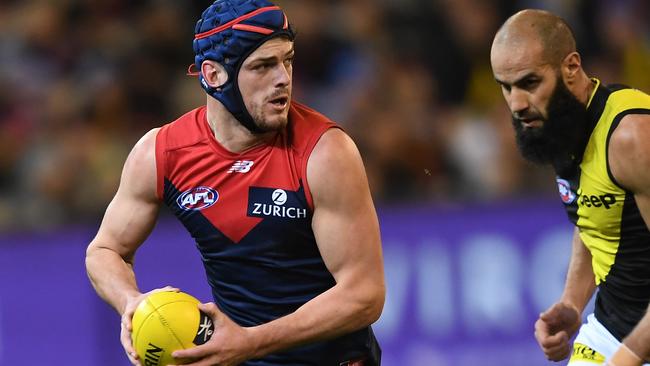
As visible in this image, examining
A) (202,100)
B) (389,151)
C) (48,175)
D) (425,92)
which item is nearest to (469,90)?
(425,92)

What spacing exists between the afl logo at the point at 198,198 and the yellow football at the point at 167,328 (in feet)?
1.92

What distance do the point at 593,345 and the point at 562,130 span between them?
109 centimetres

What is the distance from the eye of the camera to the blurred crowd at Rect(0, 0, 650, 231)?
1084cm

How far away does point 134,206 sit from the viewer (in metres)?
5.99

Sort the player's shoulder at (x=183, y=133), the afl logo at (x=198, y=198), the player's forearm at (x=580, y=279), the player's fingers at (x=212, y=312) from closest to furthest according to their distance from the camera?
the player's fingers at (x=212, y=312) → the afl logo at (x=198, y=198) → the player's shoulder at (x=183, y=133) → the player's forearm at (x=580, y=279)

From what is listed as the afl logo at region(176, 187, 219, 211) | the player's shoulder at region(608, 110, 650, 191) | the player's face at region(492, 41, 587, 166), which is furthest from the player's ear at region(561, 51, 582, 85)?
the afl logo at region(176, 187, 219, 211)

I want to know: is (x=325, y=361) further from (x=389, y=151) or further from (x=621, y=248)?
(x=389, y=151)

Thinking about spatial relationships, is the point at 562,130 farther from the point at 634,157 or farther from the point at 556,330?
the point at 556,330

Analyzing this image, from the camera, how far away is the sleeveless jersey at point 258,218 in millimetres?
5641

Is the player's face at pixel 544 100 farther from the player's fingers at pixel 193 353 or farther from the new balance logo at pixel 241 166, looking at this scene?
the player's fingers at pixel 193 353

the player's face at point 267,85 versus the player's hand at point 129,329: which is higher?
the player's face at point 267,85

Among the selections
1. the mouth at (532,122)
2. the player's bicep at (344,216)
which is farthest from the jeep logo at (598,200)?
the player's bicep at (344,216)

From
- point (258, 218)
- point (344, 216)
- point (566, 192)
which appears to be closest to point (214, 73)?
point (258, 218)

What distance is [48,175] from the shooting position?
1084 cm
